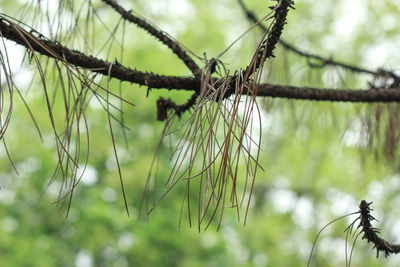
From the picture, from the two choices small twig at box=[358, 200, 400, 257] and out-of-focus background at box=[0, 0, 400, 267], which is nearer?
small twig at box=[358, 200, 400, 257]

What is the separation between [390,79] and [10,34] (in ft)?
2.25

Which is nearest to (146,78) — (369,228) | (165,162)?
(369,228)

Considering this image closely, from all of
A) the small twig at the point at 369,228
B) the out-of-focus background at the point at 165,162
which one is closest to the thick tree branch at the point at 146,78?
the small twig at the point at 369,228

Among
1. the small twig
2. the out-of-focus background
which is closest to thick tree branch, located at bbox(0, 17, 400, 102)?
the small twig

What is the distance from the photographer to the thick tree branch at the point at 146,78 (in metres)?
0.39

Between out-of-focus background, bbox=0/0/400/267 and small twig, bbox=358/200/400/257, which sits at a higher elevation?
out-of-focus background, bbox=0/0/400/267

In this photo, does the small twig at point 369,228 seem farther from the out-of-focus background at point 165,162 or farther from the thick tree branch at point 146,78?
the out-of-focus background at point 165,162

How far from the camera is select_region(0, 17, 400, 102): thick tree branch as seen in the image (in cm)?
39

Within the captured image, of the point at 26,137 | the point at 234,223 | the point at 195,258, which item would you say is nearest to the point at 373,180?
the point at 234,223

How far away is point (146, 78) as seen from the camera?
0.47 metres

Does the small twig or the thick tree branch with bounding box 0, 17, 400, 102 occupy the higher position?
the thick tree branch with bounding box 0, 17, 400, 102

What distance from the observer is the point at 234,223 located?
8.75ft

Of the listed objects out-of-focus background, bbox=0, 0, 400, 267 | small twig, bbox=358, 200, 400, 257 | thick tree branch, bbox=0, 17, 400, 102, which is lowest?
small twig, bbox=358, 200, 400, 257

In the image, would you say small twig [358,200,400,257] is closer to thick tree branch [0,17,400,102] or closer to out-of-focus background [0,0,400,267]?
thick tree branch [0,17,400,102]
